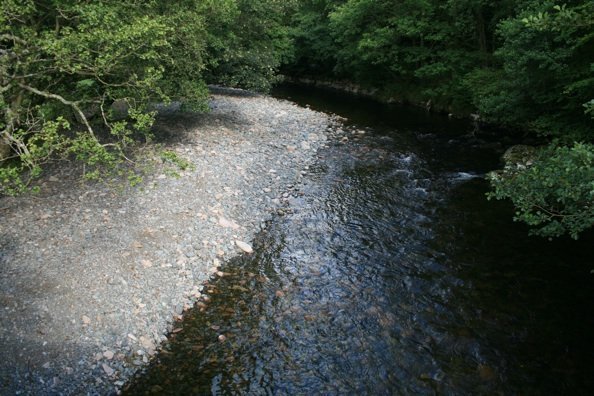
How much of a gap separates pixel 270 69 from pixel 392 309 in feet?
60.1

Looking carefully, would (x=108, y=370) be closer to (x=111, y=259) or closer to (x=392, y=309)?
(x=111, y=259)

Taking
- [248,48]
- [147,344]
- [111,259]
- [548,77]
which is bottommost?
[147,344]

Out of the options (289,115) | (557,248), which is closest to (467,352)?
(557,248)

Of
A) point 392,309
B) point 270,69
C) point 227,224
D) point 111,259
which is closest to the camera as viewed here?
point 392,309

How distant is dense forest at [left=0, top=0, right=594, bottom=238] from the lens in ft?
24.6

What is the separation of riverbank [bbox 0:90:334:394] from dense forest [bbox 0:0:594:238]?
1.35 m

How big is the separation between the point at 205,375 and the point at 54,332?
263 cm

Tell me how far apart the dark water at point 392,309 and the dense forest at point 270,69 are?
1.62 m

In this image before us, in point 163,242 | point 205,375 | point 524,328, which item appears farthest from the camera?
point 163,242

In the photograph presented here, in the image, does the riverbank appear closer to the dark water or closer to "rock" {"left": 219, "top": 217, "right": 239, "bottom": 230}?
"rock" {"left": 219, "top": 217, "right": 239, "bottom": 230}

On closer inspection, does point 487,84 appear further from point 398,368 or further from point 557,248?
point 398,368

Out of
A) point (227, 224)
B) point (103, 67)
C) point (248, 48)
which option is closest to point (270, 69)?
point (248, 48)

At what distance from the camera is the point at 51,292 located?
7.42 metres

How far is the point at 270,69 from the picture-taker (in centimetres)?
2333
